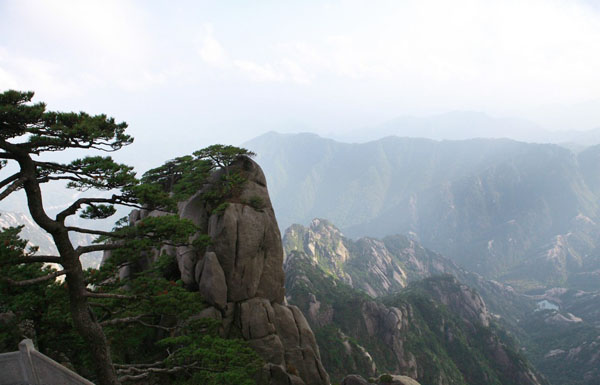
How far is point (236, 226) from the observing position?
25.2m

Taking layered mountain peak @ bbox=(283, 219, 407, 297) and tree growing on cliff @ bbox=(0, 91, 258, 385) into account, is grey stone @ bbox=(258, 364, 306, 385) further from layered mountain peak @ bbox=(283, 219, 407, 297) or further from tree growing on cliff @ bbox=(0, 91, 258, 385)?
layered mountain peak @ bbox=(283, 219, 407, 297)

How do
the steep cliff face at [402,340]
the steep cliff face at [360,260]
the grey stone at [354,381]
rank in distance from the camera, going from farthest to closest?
the steep cliff face at [360,260] → the steep cliff face at [402,340] → the grey stone at [354,381]

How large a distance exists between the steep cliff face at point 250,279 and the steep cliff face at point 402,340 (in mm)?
34349

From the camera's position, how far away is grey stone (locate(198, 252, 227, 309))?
24.0 meters

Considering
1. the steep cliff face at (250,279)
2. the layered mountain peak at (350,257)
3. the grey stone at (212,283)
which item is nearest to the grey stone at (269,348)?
the steep cliff face at (250,279)

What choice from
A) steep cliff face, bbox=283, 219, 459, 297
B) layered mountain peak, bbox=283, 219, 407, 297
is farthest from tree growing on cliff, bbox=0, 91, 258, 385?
steep cliff face, bbox=283, 219, 459, 297

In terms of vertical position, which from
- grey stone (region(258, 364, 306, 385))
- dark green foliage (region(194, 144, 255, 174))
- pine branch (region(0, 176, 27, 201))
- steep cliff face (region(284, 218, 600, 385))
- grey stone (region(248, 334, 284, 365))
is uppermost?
dark green foliage (region(194, 144, 255, 174))

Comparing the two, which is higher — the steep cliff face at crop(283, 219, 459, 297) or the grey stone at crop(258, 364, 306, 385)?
the grey stone at crop(258, 364, 306, 385)

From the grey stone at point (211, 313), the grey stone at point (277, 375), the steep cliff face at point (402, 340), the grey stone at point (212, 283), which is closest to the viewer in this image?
the grey stone at point (211, 313)

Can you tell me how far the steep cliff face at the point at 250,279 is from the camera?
24.3 meters

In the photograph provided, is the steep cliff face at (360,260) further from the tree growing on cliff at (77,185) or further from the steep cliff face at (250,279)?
the tree growing on cliff at (77,185)

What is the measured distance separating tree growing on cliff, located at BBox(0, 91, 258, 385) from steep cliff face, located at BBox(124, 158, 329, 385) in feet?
39.6

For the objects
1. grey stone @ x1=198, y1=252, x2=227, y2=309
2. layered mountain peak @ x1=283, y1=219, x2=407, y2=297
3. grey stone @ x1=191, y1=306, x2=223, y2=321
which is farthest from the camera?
A: layered mountain peak @ x1=283, y1=219, x2=407, y2=297

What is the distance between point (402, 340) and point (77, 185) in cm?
8112
